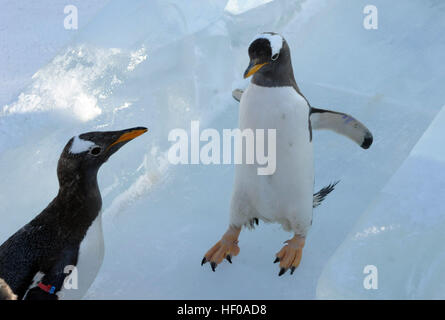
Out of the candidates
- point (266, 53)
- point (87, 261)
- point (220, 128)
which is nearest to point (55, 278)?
point (87, 261)

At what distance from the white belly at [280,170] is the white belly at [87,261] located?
0.41m

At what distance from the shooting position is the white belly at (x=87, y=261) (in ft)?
4.24

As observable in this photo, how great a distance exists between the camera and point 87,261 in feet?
4.27

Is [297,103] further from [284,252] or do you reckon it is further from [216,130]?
[216,130]

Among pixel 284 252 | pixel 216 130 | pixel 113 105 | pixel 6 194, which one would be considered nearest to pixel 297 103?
pixel 284 252

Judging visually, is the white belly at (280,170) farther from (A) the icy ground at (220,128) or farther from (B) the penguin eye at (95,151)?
(B) the penguin eye at (95,151)

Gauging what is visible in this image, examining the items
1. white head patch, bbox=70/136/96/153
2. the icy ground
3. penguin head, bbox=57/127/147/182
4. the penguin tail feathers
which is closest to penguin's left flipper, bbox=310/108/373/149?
the icy ground

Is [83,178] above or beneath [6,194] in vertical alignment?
beneath

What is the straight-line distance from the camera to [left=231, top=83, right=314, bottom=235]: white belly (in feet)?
4.40

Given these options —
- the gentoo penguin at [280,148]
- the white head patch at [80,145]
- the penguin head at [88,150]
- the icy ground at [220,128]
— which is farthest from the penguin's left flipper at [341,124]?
the white head patch at [80,145]

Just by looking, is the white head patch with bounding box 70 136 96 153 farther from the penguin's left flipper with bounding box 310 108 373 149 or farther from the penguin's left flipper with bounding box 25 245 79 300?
the penguin's left flipper with bounding box 310 108 373 149

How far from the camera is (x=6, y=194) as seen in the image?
6.11 feet

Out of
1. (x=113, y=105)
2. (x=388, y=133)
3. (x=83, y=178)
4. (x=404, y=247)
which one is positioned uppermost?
(x=113, y=105)

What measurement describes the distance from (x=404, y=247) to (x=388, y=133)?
712mm
